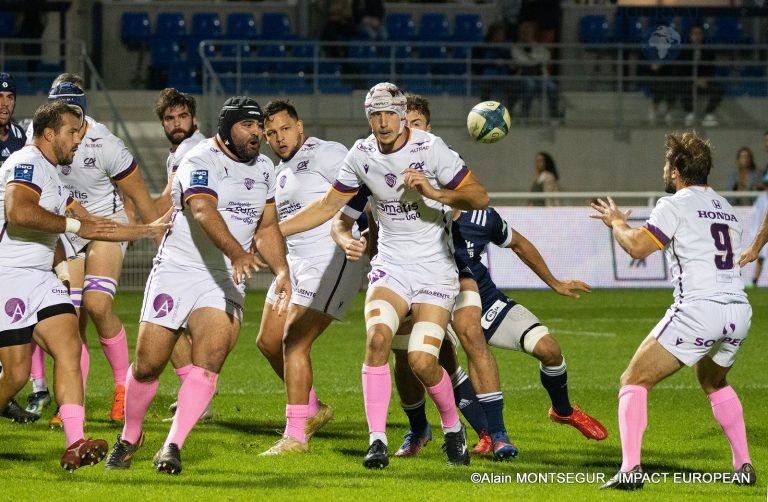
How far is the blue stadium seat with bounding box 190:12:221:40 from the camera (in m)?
24.9

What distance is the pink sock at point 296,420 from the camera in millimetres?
8352

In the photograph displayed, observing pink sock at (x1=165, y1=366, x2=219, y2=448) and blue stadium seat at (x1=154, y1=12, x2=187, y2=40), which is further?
blue stadium seat at (x1=154, y1=12, x2=187, y2=40)

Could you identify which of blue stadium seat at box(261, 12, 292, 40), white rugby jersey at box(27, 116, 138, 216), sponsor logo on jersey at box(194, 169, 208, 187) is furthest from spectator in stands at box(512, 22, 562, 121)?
sponsor logo on jersey at box(194, 169, 208, 187)

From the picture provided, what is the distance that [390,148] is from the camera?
25.5 feet

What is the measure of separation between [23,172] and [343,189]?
74.8 inches

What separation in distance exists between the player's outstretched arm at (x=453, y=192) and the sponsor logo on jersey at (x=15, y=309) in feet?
7.57

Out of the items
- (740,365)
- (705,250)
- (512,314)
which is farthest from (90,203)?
(740,365)

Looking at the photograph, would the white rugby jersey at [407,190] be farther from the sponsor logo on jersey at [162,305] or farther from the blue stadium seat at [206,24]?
the blue stadium seat at [206,24]

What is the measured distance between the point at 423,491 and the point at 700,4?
18.9 m

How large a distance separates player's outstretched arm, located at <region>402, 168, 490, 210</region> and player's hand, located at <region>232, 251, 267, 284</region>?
962 millimetres

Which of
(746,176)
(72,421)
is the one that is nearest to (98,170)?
(72,421)

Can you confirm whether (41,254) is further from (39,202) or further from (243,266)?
(243,266)

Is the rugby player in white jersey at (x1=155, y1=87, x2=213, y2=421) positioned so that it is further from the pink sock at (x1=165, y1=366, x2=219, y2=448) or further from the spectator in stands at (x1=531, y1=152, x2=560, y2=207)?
the spectator in stands at (x1=531, y1=152, x2=560, y2=207)

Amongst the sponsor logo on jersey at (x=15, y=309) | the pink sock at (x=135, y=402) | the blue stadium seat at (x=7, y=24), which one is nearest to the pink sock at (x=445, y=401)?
the pink sock at (x=135, y=402)
